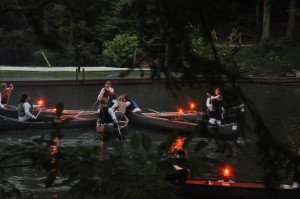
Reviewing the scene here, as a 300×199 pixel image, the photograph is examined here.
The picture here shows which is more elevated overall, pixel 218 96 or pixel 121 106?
pixel 218 96

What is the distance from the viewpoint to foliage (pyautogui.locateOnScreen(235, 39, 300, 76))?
1545 inches

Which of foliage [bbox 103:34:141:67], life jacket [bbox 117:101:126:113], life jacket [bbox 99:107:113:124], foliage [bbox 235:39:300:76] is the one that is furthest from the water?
foliage [bbox 103:34:141:67]

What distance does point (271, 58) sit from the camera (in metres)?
40.4

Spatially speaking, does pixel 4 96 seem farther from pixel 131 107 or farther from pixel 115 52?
pixel 115 52

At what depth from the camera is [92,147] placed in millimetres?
3938

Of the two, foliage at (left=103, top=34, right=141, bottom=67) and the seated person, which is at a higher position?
foliage at (left=103, top=34, right=141, bottom=67)

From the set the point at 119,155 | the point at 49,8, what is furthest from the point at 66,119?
the point at 49,8

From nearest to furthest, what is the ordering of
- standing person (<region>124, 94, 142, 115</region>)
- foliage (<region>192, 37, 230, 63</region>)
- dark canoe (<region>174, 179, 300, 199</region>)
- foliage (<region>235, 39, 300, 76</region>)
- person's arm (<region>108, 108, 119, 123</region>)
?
1. foliage (<region>192, 37, 230, 63</region>)
2. dark canoe (<region>174, 179, 300, 199</region>)
3. person's arm (<region>108, 108, 119, 123</region>)
4. standing person (<region>124, 94, 142, 115</region>)
5. foliage (<region>235, 39, 300, 76</region>)

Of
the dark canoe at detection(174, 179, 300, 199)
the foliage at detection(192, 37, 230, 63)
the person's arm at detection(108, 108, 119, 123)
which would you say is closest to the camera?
the foliage at detection(192, 37, 230, 63)

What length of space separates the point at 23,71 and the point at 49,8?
116ft

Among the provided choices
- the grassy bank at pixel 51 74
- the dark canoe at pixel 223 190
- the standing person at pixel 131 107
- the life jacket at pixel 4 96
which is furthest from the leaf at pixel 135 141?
the grassy bank at pixel 51 74

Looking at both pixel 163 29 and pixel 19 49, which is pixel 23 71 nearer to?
pixel 19 49

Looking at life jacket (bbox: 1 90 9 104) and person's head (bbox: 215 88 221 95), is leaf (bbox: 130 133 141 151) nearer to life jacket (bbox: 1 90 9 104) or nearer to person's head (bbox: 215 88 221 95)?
person's head (bbox: 215 88 221 95)

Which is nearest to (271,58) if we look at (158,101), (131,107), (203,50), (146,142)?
(158,101)
